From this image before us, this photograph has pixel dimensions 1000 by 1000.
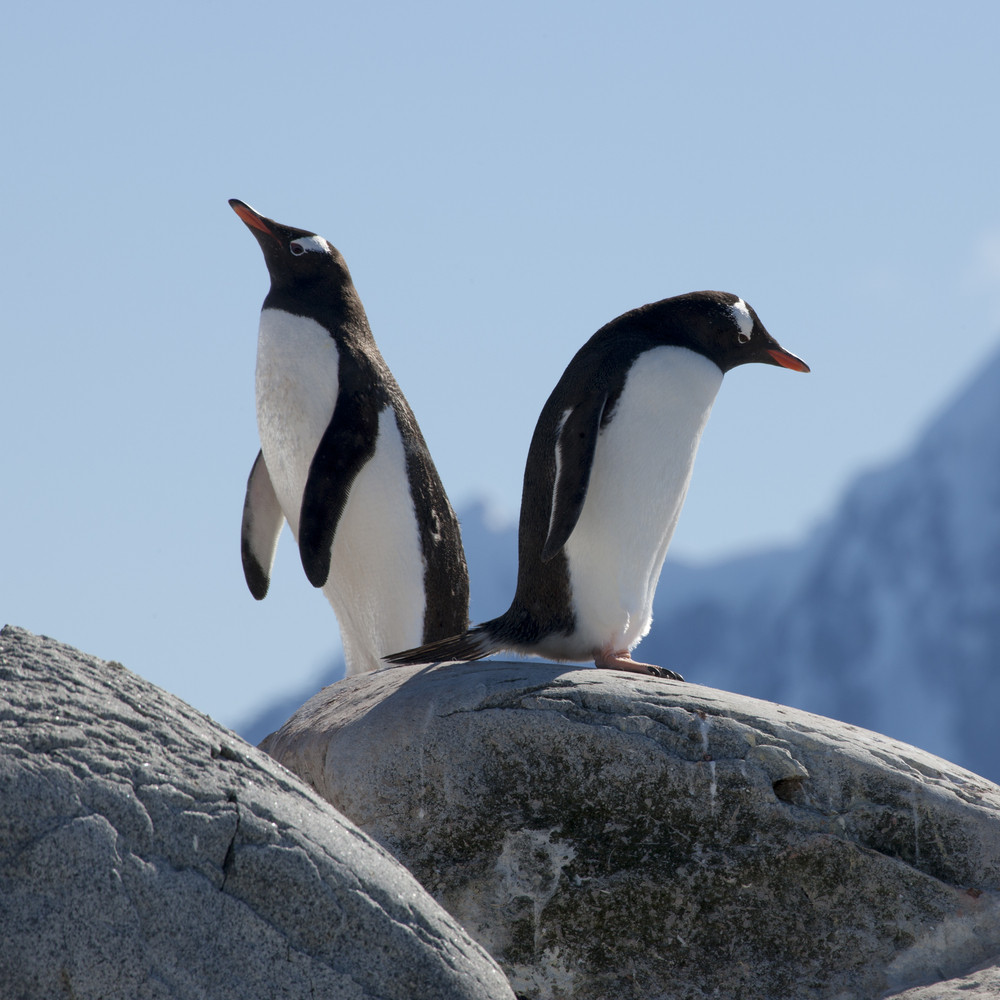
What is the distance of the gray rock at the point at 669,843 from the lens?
3.82 m

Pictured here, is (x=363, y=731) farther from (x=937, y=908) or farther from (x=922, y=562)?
(x=922, y=562)

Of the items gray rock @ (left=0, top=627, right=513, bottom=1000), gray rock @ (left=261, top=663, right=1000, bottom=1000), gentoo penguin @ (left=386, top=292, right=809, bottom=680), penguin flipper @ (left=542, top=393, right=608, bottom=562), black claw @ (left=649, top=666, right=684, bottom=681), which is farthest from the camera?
gentoo penguin @ (left=386, top=292, right=809, bottom=680)

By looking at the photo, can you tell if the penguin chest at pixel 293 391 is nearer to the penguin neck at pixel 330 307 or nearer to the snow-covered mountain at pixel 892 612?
the penguin neck at pixel 330 307

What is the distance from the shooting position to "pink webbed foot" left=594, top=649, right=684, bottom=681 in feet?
15.6

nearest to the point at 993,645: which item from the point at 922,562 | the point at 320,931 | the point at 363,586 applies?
the point at 922,562

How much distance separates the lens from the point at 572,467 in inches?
194

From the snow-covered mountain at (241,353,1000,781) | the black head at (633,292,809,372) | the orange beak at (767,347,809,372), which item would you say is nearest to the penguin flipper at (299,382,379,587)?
the black head at (633,292,809,372)

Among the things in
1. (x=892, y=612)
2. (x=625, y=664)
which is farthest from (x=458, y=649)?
(x=892, y=612)

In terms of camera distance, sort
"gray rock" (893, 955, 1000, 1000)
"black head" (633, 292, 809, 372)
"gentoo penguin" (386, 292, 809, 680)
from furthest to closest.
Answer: "black head" (633, 292, 809, 372) → "gentoo penguin" (386, 292, 809, 680) → "gray rock" (893, 955, 1000, 1000)

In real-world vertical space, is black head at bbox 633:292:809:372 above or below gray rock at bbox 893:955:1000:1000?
above

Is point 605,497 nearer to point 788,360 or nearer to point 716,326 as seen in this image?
point 716,326

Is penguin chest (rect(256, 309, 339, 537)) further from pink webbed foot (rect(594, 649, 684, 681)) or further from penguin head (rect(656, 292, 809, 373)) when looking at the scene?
pink webbed foot (rect(594, 649, 684, 681))

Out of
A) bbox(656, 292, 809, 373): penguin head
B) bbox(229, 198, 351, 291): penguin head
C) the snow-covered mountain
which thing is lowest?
the snow-covered mountain

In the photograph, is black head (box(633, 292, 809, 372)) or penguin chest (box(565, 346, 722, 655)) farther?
black head (box(633, 292, 809, 372))
